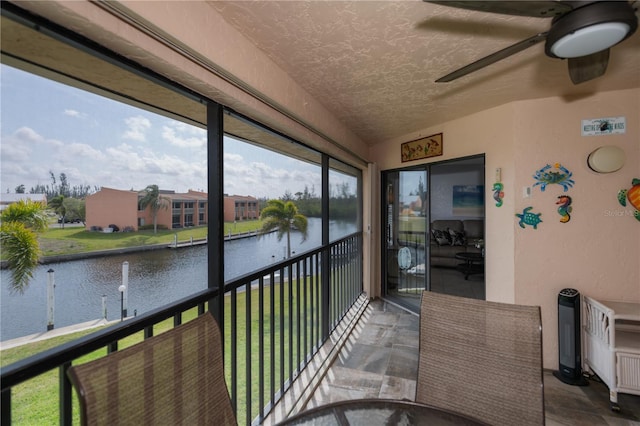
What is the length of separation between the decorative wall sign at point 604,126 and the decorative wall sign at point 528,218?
0.79 m

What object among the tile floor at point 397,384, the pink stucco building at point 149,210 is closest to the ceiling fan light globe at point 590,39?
the pink stucco building at point 149,210

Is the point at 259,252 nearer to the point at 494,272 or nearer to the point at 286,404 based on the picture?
the point at 286,404

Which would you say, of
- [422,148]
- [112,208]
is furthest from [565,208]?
[112,208]

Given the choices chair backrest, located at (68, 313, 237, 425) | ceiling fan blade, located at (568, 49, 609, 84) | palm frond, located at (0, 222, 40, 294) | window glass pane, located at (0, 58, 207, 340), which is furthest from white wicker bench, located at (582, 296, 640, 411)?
palm frond, located at (0, 222, 40, 294)

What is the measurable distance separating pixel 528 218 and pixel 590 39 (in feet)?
6.45

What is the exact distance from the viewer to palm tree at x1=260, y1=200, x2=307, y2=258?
211 cm

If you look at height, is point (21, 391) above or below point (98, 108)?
below

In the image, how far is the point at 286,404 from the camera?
6.88 feet

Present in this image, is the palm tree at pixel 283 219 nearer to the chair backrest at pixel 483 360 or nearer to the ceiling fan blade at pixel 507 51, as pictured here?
the chair backrest at pixel 483 360

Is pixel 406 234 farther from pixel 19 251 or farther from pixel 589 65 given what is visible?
pixel 19 251

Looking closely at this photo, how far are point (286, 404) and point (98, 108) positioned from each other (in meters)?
2.14

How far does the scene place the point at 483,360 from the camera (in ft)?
4.48

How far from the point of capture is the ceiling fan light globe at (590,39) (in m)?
1.00

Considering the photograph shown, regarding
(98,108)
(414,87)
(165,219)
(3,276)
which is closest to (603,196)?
(414,87)
